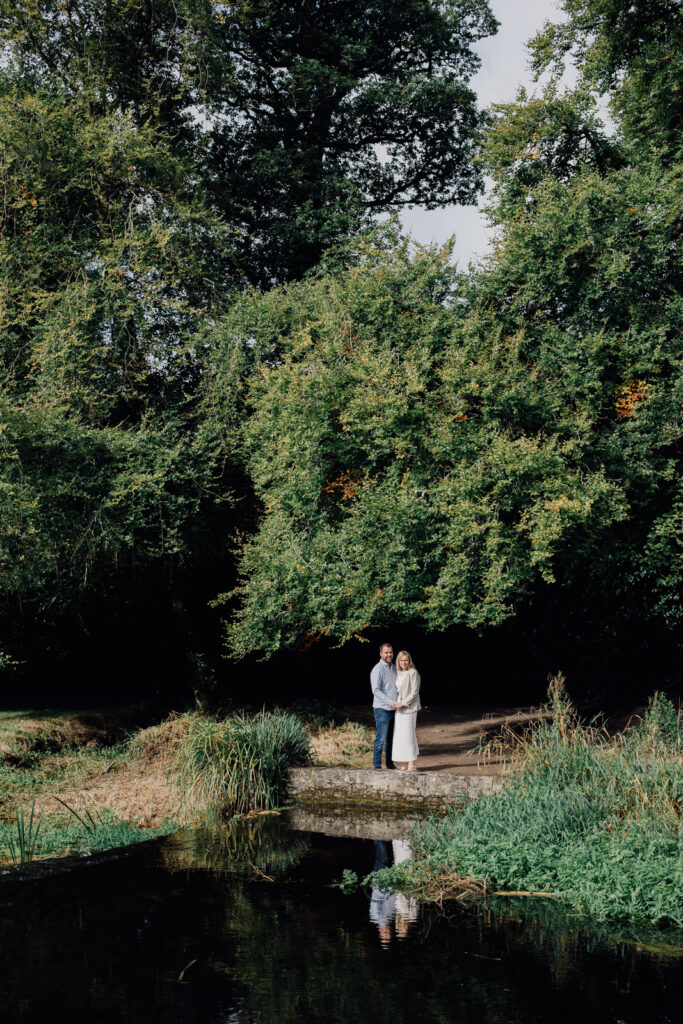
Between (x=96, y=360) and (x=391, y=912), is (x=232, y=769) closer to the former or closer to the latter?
(x=391, y=912)

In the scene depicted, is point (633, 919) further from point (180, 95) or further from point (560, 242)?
point (180, 95)

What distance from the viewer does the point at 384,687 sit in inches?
461

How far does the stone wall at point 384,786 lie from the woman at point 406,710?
0.82 metres

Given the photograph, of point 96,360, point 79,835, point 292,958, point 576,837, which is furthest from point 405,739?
point 96,360

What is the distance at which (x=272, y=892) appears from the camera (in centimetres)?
763

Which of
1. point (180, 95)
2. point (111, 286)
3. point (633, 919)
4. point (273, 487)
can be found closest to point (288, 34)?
point (180, 95)

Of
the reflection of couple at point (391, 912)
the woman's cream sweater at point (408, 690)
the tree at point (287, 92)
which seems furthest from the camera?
the tree at point (287, 92)

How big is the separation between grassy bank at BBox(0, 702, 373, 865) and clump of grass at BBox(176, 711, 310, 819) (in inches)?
0.5

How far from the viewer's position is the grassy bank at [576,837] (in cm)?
693

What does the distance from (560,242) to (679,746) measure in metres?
7.61

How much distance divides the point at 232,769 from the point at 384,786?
1830mm

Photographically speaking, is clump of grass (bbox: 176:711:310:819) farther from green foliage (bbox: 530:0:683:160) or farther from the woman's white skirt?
green foliage (bbox: 530:0:683:160)

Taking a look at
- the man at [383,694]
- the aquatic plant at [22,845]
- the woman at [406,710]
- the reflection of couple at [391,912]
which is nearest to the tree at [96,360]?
the man at [383,694]

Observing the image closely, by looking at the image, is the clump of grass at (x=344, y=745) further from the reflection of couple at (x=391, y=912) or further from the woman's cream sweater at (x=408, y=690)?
the reflection of couple at (x=391, y=912)
